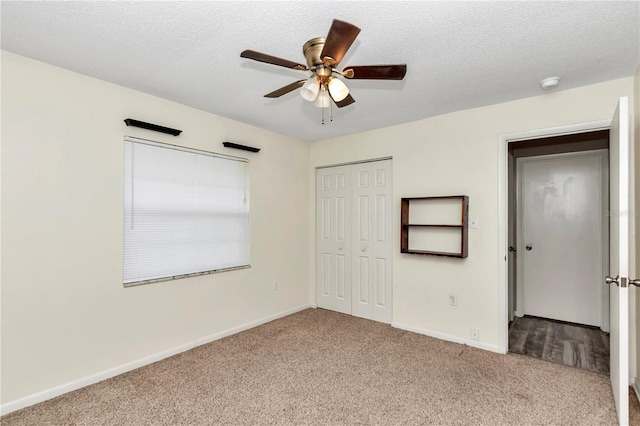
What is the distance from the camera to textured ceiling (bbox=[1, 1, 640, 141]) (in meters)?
1.70

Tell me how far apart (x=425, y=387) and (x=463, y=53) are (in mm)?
2377

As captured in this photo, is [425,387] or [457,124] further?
[457,124]

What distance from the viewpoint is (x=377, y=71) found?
1.76m

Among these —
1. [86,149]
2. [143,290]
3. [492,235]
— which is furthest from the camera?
[492,235]

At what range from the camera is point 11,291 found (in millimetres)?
2162

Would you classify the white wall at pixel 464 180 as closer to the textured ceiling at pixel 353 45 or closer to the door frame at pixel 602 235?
the textured ceiling at pixel 353 45

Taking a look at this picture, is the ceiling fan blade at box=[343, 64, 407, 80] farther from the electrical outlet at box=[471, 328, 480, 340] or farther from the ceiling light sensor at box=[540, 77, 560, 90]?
the electrical outlet at box=[471, 328, 480, 340]

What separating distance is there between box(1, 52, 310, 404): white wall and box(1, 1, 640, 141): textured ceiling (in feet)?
0.83

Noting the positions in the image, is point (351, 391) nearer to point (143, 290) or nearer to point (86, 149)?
point (143, 290)

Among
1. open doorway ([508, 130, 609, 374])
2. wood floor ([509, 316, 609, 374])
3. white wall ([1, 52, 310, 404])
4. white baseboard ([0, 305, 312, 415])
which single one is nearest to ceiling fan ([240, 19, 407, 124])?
white wall ([1, 52, 310, 404])

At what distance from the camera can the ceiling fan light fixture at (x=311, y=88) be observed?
174cm

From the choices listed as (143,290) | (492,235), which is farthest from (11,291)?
(492,235)

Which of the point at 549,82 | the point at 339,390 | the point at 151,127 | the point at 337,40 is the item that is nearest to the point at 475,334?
the point at 339,390

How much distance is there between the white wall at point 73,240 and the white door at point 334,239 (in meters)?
1.63
